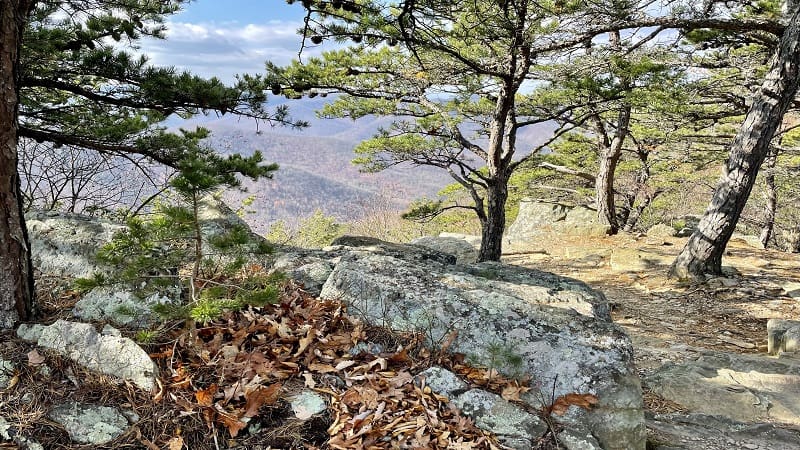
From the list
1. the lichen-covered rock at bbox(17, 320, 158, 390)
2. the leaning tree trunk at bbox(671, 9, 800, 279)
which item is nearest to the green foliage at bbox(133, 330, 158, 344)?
the lichen-covered rock at bbox(17, 320, 158, 390)

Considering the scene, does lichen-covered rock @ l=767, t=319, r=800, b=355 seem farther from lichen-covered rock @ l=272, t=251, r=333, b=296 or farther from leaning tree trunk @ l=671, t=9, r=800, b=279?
lichen-covered rock @ l=272, t=251, r=333, b=296

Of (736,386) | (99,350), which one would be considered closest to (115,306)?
(99,350)

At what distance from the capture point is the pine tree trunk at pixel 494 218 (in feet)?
23.1

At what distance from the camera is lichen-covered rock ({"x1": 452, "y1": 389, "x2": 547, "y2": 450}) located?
1.90 meters

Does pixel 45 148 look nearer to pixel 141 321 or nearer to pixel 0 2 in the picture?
pixel 0 2

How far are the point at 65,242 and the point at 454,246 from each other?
26.2 ft

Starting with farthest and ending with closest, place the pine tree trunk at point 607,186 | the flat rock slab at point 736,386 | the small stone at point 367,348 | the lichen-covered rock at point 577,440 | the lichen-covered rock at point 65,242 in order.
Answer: the pine tree trunk at point 607,186 < the flat rock slab at point 736,386 < the lichen-covered rock at point 65,242 < the small stone at point 367,348 < the lichen-covered rock at point 577,440

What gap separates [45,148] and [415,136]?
5.00 metres

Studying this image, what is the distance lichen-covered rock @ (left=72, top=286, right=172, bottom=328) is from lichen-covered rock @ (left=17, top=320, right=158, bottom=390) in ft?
0.67

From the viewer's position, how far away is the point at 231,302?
75.9 inches

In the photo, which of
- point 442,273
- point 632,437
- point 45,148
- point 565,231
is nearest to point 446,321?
point 442,273

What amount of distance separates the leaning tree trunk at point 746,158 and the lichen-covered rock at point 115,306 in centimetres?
700

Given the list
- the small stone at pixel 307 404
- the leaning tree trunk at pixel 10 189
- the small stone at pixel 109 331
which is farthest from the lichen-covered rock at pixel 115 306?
the small stone at pixel 307 404

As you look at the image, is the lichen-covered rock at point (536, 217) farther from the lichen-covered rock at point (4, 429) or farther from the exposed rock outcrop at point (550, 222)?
the lichen-covered rock at point (4, 429)
